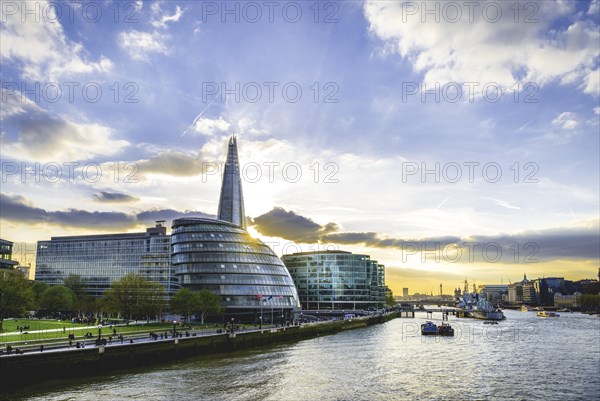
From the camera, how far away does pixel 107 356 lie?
2004 inches

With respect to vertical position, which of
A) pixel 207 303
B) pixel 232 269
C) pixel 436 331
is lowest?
pixel 436 331

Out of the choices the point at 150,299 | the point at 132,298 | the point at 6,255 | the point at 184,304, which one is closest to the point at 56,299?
the point at 132,298

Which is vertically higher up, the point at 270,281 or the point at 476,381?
the point at 270,281

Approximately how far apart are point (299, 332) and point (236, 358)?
37.7 meters

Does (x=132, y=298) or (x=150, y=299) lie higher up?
(x=132, y=298)

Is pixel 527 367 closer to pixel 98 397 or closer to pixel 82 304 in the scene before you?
pixel 98 397

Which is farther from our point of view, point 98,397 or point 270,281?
point 270,281

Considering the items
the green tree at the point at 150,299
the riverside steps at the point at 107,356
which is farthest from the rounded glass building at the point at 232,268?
the riverside steps at the point at 107,356

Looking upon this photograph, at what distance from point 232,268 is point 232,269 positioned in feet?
0.86

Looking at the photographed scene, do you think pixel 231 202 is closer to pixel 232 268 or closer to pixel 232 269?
pixel 232 268

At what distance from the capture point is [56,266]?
17300 cm

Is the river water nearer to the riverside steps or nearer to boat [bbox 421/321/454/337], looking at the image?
the riverside steps

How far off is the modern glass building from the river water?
80096 millimetres

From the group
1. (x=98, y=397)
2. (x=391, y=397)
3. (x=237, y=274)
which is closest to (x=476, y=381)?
(x=391, y=397)
